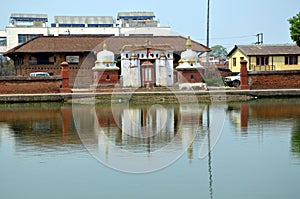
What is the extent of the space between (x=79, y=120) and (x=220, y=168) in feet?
31.5

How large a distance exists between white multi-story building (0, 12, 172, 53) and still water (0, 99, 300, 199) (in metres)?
44.6

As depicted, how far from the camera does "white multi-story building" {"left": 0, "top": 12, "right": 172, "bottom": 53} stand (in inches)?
2569

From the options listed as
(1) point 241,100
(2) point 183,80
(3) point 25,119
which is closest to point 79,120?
(3) point 25,119

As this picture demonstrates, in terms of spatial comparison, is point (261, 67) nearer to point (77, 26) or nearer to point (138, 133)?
point (138, 133)

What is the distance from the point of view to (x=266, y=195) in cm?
920

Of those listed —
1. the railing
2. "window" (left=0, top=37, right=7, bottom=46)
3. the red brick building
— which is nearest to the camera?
the red brick building

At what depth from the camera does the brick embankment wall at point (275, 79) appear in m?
32.2

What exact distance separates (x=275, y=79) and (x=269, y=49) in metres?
11.4

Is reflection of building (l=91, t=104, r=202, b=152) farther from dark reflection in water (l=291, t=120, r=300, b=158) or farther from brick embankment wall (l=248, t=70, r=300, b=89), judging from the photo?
Answer: brick embankment wall (l=248, t=70, r=300, b=89)

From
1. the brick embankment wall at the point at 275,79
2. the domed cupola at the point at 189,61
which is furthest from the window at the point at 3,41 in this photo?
the brick embankment wall at the point at 275,79

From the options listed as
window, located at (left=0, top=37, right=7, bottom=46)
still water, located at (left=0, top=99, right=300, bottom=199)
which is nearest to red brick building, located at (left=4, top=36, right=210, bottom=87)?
still water, located at (left=0, top=99, right=300, bottom=199)

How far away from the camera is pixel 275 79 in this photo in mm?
32406

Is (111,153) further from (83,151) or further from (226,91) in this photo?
(226,91)

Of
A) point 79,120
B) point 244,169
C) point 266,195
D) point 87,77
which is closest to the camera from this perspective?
point 266,195
